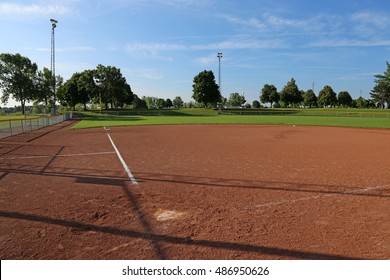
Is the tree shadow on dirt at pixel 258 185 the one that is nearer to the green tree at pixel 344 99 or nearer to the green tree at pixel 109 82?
the green tree at pixel 109 82

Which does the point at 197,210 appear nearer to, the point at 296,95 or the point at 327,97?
the point at 296,95

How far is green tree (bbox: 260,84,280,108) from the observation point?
131562mm

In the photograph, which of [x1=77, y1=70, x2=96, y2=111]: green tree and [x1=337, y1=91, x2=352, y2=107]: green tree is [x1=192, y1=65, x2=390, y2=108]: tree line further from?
[x1=77, y1=70, x2=96, y2=111]: green tree

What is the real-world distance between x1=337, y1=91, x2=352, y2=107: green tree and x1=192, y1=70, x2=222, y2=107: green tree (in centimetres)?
7967

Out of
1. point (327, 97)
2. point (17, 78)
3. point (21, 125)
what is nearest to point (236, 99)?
point (327, 97)

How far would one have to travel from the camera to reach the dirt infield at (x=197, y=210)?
4.25 m

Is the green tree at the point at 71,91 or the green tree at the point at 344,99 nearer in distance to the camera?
the green tree at the point at 71,91

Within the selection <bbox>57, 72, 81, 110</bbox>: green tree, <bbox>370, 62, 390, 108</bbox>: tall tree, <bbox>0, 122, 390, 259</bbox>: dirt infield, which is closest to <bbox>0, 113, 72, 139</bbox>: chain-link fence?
<bbox>0, 122, 390, 259</bbox>: dirt infield

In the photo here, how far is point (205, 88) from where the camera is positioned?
10319cm

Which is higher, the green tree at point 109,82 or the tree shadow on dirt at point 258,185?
the green tree at point 109,82

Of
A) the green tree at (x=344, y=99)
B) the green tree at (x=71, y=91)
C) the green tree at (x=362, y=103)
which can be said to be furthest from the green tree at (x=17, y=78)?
the green tree at (x=362, y=103)

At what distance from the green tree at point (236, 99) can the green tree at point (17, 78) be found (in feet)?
398

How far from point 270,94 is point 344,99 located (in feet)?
149

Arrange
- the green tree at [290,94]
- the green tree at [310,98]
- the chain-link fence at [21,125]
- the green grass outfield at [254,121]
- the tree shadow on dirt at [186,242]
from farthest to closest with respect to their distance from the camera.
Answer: the green tree at [310,98]
the green tree at [290,94]
the green grass outfield at [254,121]
the chain-link fence at [21,125]
the tree shadow on dirt at [186,242]
